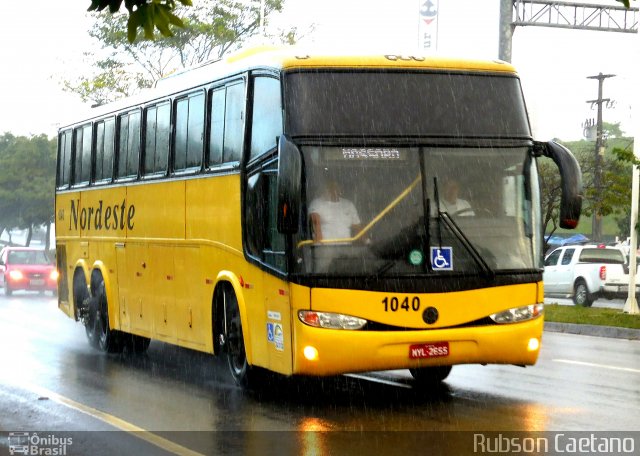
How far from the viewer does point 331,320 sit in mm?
11102

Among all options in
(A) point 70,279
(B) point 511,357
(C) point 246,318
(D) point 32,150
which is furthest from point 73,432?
(D) point 32,150

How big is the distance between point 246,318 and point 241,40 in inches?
1388

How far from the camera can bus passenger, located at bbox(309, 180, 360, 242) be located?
11273 mm

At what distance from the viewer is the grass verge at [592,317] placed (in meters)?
23.5

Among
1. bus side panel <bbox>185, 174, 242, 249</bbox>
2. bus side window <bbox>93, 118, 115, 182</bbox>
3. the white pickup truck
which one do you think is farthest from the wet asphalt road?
the white pickup truck

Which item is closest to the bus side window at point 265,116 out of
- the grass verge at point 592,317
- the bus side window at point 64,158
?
the bus side window at point 64,158

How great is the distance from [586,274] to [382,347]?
23246mm

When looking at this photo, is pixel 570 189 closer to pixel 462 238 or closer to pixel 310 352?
pixel 462 238

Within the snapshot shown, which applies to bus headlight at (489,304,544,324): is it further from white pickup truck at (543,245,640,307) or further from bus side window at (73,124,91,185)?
white pickup truck at (543,245,640,307)

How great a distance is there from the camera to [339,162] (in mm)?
11430

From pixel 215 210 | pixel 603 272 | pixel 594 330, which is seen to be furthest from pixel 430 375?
pixel 603 272

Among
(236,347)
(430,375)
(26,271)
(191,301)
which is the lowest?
(26,271)

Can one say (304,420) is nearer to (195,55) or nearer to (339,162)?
(339,162)

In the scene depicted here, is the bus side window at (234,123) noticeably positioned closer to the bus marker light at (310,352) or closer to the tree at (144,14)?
the bus marker light at (310,352)
